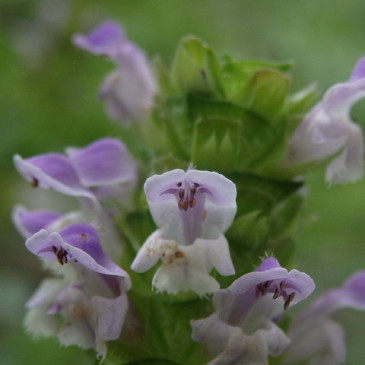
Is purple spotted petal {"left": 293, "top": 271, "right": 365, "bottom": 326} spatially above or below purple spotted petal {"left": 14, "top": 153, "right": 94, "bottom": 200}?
below

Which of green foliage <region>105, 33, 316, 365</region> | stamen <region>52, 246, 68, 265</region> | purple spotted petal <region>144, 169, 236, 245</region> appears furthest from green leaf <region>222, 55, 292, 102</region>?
stamen <region>52, 246, 68, 265</region>

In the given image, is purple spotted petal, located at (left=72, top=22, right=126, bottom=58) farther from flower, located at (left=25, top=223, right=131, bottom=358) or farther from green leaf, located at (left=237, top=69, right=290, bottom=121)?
flower, located at (left=25, top=223, right=131, bottom=358)

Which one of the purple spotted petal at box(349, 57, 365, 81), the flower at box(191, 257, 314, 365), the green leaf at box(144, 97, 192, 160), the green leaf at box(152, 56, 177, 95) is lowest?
the flower at box(191, 257, 314, 365)

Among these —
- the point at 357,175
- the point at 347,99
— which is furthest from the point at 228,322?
the point at 347,99

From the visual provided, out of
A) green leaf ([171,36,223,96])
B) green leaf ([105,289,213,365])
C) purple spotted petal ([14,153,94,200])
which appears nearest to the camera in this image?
green leaf ([105,289,213,365])

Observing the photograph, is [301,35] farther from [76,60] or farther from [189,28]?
[76,60]

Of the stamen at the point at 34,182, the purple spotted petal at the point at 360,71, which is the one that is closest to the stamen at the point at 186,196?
the stamen at the point at 34,182

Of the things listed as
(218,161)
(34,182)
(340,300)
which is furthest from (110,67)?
(340,300)

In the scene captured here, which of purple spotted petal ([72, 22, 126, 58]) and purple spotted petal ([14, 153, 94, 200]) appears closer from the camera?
purple spotted petal ([14, 153, 94, 200])
